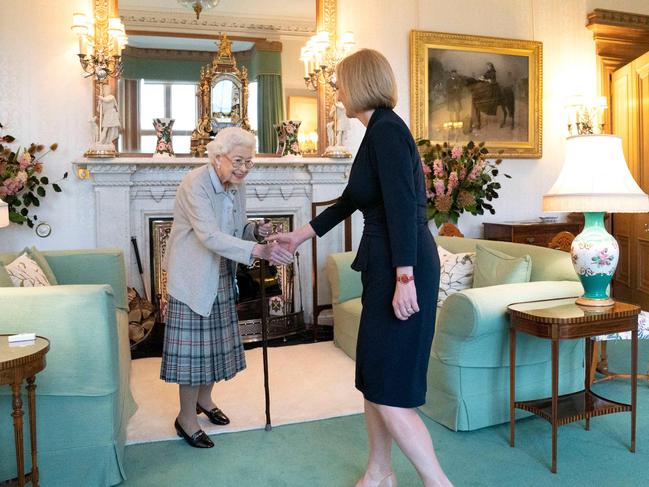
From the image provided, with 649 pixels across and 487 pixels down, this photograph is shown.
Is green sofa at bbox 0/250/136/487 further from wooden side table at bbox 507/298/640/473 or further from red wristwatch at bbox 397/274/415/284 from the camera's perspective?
wooden side table at bbox 507/298/640/473

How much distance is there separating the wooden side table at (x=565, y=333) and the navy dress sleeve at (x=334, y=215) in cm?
91

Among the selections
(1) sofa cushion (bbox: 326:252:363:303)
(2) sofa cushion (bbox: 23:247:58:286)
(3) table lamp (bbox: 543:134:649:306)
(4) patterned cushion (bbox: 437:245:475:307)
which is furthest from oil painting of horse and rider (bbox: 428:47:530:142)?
(2) sofa cushion (bbox: 23:247:58:286)

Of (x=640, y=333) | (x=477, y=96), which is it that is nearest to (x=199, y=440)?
(x=640, y=333)

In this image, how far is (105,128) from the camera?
4.62 m

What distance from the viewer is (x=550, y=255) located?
11.1 feet

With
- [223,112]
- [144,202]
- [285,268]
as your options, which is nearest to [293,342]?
[285,268]

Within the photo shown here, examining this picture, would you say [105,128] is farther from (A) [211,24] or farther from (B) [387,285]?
(B) [387,285]

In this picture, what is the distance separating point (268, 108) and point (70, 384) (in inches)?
133

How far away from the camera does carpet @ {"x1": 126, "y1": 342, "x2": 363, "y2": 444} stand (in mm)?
2998

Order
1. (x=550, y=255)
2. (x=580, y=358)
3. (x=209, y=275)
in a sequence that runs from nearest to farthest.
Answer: (x=209, y=275) → (x=580, y=358) → (x=550, y=255)

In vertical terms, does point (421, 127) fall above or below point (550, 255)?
above

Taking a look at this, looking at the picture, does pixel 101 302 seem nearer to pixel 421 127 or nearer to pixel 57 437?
pixel 57 437

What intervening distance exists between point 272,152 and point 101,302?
3115mm

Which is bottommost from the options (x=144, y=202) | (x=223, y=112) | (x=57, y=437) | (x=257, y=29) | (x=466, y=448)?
(x=466, y=448)
